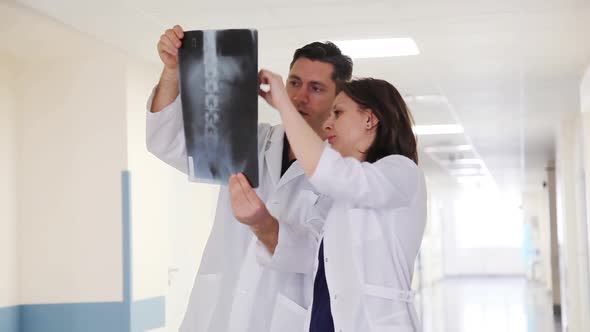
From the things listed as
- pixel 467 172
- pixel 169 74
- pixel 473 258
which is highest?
pixel 467 172

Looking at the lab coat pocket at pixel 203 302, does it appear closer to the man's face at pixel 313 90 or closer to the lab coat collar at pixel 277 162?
the lab coat collar at pixel 277 162

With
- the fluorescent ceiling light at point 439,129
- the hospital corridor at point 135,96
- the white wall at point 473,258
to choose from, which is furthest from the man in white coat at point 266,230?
the white wall at point 473,258

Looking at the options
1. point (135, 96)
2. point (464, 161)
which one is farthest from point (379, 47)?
point (464, 161)

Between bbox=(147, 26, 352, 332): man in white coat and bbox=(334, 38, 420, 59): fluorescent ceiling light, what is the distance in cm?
372

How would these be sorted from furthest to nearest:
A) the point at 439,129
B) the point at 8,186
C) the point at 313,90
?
the point at 439,129 → the point at 8,186 → the point at 313,90

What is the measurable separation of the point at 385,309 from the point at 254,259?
1.64 ft

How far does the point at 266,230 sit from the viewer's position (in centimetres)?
211

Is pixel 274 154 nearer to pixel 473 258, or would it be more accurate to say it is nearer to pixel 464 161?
pixel 464 161

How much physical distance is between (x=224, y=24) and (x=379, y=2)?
109 cm

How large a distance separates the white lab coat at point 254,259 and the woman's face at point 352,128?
249mm

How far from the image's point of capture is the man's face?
2.46 metres

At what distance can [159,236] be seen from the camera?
6863 mm

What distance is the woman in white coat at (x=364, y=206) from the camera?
6.04 feet

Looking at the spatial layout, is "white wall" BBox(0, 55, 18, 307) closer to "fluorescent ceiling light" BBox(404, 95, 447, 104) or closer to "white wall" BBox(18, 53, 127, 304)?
"white wall" BBox(18, 53, 127, 304)
